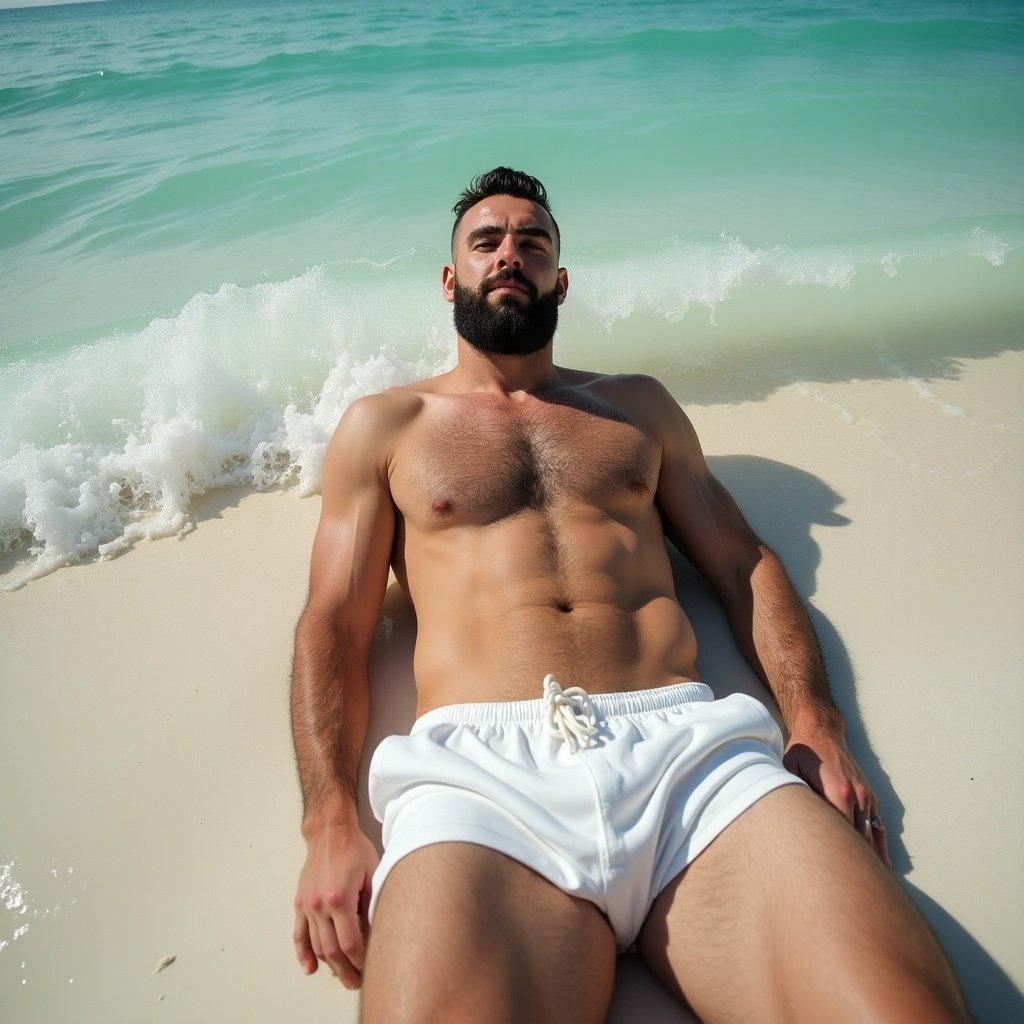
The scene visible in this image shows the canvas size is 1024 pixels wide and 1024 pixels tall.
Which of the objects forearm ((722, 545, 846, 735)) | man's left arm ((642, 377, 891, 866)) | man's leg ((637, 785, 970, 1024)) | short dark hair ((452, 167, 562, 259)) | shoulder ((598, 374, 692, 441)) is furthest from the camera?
short dark hair ((452, 167, 562, 259))

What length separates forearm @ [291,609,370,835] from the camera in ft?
5.41

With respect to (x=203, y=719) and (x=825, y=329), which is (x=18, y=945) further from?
(x=825, y=329)

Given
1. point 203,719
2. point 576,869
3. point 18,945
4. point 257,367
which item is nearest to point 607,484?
point 576,869

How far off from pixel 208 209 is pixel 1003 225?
22.2 ft

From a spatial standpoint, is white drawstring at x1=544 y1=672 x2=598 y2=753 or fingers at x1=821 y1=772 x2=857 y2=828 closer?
white drawstring at x1=544 y1=672 x2=598 y2=753

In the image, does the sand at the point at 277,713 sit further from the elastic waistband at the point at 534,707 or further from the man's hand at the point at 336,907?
the elastic waistband at the point at 534,707

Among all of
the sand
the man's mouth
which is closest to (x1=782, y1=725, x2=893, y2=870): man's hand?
the sand

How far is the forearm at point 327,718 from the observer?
1.65 m

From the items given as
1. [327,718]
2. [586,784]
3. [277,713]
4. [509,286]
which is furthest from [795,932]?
[509,286]

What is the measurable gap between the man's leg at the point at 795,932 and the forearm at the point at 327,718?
74cm

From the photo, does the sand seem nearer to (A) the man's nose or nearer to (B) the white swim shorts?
(B) the white swim shorts

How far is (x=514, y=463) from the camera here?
6.75 ft

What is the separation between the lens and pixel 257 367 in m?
3.79

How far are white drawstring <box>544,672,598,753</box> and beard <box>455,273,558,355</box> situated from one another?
1.21 meters
